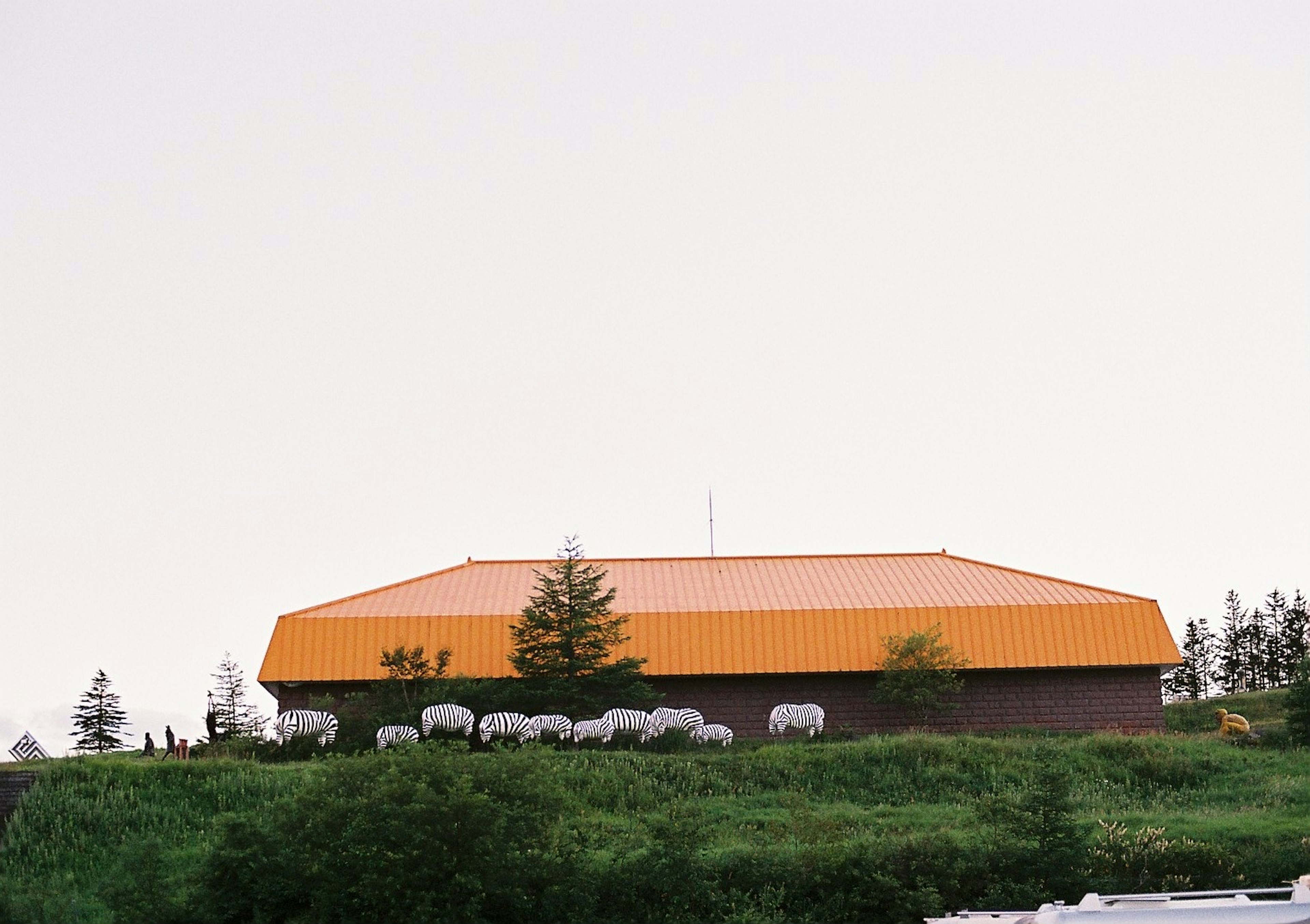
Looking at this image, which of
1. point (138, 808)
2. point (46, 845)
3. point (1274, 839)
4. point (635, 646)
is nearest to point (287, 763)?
point (138, 808)

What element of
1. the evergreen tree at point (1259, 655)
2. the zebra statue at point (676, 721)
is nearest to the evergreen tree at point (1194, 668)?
the evergreen tree at point (1259, 655)

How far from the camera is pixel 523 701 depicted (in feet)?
139

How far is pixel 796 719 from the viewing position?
145 ft

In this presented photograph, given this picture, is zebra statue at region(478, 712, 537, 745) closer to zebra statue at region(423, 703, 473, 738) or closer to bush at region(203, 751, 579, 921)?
zebra statue at region(423, 703, 473, 738)

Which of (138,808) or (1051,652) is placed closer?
(138,808)

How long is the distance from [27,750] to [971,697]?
2765 cm

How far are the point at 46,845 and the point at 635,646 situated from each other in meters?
20.0

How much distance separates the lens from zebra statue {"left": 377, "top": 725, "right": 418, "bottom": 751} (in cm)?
3859

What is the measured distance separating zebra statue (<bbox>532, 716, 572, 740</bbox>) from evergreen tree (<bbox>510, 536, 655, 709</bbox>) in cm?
106

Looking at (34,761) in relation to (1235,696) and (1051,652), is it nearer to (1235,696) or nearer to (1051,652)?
(1051,652)

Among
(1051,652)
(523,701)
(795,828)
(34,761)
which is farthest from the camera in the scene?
(1051,652)

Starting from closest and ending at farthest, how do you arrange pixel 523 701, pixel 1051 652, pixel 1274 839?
pixel 1274 839 → pixel 523 701 → pixel 1051 652

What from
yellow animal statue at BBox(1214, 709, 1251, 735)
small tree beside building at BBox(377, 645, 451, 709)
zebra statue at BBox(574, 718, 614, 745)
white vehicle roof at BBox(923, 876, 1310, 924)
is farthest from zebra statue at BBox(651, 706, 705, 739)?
white vehicle roof at BBox(923, 876, 1310, 924)

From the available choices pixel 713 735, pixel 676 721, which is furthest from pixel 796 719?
pixel 676 721
